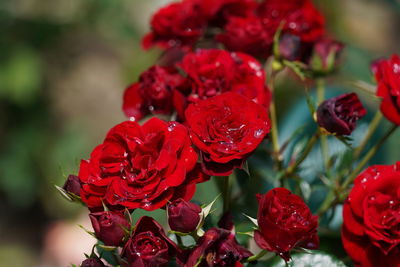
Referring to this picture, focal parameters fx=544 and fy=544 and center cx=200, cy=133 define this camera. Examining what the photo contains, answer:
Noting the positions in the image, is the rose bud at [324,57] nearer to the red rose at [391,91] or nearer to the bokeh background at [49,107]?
the red rose at [391,91]

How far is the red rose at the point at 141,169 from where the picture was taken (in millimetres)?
573

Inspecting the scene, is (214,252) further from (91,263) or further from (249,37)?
(249,37)

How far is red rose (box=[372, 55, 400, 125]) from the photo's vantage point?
671mm

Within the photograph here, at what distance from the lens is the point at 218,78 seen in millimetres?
704

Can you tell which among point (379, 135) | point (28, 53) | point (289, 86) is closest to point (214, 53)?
point (379, 135)

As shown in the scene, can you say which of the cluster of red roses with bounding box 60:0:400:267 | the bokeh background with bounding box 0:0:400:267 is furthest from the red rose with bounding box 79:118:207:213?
the bokeh background with bounding box 0:0:400:267

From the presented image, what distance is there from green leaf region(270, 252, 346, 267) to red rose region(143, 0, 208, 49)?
13.7 inches

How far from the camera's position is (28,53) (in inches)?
80.8

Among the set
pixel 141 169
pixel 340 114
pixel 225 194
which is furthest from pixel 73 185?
pixel 340 114

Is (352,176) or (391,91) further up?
(391,91)

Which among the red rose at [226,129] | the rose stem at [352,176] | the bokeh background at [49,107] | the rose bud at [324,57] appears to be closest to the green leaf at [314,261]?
the rose stem at [352,176]

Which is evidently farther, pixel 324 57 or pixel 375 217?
pixel 324 57

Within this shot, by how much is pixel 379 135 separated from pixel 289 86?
2.92 feet

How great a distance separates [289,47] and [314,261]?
0.30m
